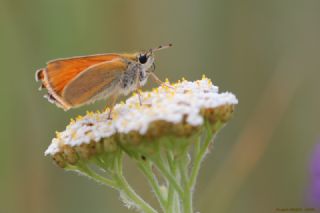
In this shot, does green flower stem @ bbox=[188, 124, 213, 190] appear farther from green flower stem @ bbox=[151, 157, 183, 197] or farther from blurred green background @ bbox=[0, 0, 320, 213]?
blurred green background @ bbox=[0, 0, 320, 213]

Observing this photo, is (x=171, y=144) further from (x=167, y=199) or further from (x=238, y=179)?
(x=238, y=179)

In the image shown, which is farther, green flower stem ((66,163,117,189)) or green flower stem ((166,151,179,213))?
green flower stem ((66,163,117,189))

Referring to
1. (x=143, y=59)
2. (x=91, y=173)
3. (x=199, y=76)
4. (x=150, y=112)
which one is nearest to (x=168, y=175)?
(x=150, y=112)

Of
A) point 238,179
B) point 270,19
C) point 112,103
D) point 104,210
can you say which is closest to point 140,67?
point 112,103

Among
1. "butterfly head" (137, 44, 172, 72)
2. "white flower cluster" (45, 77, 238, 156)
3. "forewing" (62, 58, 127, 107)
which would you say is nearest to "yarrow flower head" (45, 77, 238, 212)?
"white flower cluster" (45, 77, 238, 156)

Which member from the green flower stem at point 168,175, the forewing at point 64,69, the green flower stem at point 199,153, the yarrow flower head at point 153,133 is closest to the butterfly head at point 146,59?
the forewing at point 64,69

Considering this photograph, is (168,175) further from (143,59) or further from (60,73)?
(143,59)
